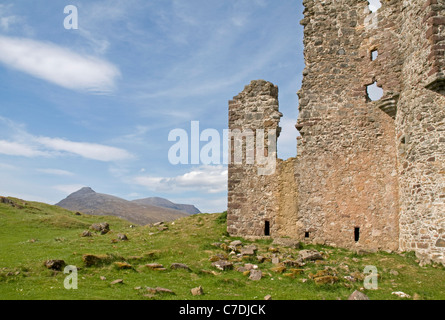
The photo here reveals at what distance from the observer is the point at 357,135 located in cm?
1702

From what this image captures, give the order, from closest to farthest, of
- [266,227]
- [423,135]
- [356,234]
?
[423,135], [356,234], [266,227]

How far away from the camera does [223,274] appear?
40.9 ft

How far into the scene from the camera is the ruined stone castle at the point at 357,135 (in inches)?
559

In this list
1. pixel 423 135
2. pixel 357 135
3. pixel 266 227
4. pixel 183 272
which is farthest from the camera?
pixel 266 227

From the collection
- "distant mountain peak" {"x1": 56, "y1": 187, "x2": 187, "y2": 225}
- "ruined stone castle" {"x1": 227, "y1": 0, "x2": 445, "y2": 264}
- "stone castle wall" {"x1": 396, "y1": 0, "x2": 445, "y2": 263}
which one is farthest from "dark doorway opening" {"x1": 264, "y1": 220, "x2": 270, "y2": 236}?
"distant mountain peak" {"x1": 56, "y1": 187, "x2": 187, "y2": 225}

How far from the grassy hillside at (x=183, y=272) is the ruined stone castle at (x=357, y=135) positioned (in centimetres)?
123

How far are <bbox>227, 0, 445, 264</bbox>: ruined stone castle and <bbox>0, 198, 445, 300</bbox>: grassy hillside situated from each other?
1.23 metres

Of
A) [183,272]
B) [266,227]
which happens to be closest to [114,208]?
[266,227]

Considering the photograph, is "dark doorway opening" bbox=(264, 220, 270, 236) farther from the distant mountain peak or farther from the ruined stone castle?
the distant mountain peak

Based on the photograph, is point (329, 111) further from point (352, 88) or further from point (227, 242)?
point (227, 242)

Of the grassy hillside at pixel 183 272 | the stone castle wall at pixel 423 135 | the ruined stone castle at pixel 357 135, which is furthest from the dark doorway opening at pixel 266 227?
the stone castle wall at pixel 423 135

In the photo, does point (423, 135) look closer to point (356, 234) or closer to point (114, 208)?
point (356, 234)

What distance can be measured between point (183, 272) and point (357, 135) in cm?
1038

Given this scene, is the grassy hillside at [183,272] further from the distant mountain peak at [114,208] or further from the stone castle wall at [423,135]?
the distant mountain peak at [114,208]
